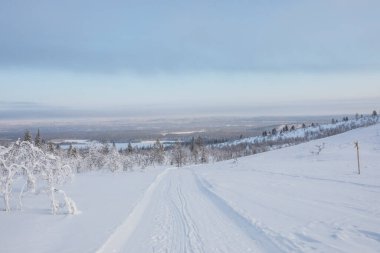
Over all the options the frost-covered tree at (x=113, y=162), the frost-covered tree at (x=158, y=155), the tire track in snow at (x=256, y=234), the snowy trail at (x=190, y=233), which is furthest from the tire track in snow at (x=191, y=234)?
the frost-covered tree at (x=158, y=155)

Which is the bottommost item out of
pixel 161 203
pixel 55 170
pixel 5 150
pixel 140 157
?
pixel 140 157

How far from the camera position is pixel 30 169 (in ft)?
68.7

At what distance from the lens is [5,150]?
19.9 metres

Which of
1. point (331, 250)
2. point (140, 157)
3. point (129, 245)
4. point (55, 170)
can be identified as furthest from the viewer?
point (140, 157)

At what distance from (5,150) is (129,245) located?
11.9 metres

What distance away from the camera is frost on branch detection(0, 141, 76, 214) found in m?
19.6

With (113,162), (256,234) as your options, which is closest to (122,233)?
(256,234)

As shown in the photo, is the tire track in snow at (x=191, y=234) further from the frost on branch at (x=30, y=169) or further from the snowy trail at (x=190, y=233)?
the frost on branch at (x=30, y=169)

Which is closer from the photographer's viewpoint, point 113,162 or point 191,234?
point 191,234

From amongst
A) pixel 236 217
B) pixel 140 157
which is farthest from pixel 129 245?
pixel 140 157

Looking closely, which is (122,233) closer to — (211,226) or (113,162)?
(211,226)

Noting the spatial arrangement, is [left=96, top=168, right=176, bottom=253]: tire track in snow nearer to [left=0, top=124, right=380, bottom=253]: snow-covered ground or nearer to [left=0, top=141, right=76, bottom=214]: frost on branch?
[left=0, top=124, right=380, bottom=253]: snow-covered ground

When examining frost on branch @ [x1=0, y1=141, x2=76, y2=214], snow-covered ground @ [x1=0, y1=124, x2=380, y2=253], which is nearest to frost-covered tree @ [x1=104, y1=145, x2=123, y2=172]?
frost on branch @ [x1=0, y1=141, x2=76, y2=214]

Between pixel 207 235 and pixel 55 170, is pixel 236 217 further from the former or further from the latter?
pixel 55 170
